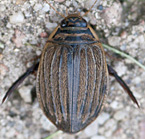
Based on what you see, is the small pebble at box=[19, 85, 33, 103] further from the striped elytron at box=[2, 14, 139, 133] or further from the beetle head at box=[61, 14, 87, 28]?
the beetle head at box=[61, 14, 87, 28]

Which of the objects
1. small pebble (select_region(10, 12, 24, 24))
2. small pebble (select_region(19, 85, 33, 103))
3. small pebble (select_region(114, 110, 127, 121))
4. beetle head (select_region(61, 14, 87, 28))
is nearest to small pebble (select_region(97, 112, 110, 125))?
small pebble (select_region(114, 110, 127, 121))

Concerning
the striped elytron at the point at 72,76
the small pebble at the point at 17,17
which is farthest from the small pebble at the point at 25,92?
the small pebble at the point at 17,17

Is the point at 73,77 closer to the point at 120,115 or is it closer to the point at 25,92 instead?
the point at 25,92

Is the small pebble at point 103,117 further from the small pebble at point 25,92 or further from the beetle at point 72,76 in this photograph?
the small pebble at point 25,92

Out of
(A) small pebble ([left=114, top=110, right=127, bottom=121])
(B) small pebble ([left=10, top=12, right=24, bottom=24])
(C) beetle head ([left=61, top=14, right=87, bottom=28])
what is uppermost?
(B) small pebble ([left=10, top=12, right=24, bottom=24])

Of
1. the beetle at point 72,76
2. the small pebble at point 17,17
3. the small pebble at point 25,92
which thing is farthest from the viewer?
the small pebble at point 25,92

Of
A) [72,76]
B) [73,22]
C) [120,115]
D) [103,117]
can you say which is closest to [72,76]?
[72,76]

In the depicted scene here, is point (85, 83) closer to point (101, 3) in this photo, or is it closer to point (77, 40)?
point (77, 40)

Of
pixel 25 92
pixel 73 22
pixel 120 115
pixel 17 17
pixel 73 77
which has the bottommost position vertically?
pixel 120 115
